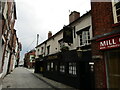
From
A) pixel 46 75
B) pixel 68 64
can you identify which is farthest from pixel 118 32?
pixel 46 75

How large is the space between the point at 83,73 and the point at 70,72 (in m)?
1.56

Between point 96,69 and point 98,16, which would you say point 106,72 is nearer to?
point 96,69

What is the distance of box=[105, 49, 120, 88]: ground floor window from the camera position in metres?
5.09

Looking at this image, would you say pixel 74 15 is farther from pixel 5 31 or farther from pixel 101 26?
pixel 5 31

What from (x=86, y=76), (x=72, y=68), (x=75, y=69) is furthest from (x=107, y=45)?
(x=72, y=68)

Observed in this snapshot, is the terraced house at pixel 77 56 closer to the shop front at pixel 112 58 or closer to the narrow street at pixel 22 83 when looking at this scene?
the shop front at pixel 112 58

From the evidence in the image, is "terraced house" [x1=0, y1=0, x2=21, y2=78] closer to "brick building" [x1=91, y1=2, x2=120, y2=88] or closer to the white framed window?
the white framed window

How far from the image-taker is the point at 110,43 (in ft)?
17.3

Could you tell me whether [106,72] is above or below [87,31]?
below

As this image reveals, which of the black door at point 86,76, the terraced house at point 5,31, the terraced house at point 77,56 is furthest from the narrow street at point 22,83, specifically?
the black door at point 86,76

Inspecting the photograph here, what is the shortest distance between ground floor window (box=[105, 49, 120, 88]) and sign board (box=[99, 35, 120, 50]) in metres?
0.34

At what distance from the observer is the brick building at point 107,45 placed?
5145mm

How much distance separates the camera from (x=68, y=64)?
10.3 metres

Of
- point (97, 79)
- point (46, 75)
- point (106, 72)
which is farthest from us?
point (46, 75)
